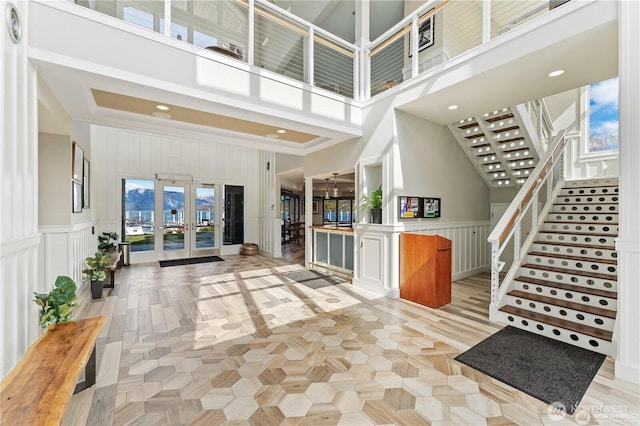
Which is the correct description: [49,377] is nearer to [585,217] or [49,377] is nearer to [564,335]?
[564,335]

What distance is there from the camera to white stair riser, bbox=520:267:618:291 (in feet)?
10.1

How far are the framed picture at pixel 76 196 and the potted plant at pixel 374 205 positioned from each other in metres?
4.55

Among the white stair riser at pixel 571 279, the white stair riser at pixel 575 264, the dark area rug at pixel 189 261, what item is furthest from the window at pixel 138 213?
the white stair riser at pixel 575 264

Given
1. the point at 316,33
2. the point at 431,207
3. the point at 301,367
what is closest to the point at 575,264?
the point at 431,207

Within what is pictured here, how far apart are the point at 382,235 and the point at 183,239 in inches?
235

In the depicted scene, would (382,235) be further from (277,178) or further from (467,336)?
(277,178)

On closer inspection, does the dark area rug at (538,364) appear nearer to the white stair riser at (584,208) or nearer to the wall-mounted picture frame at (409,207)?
the wall-mounted picture frame at (409,207)

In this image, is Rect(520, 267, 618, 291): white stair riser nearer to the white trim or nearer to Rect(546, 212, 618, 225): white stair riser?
Rect(546, 212, 618, 225): white stair riser

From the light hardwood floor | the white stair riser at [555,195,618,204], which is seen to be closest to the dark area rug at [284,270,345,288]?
the light hardwood floor

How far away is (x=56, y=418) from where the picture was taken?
1214 millimetres

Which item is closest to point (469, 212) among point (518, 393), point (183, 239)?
point (518, 393)

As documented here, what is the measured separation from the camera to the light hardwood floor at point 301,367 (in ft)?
6.13

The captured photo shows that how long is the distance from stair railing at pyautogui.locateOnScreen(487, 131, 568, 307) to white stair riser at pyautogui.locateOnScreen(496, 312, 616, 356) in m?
0.22

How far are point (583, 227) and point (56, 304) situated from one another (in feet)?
20.4
